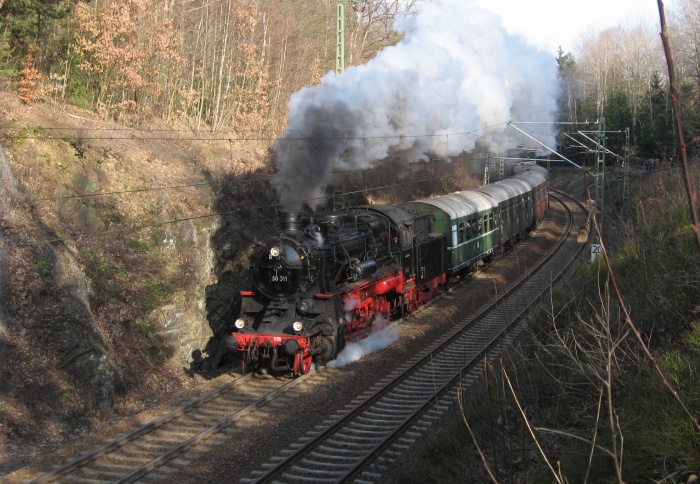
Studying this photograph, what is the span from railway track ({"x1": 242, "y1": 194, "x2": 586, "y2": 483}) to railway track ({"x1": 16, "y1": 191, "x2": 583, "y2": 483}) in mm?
16

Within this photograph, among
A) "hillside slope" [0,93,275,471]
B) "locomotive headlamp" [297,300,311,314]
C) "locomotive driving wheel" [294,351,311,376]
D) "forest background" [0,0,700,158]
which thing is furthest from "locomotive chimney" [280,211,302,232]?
"forest background" [0,0,700,158]

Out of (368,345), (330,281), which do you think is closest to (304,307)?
(330,281)

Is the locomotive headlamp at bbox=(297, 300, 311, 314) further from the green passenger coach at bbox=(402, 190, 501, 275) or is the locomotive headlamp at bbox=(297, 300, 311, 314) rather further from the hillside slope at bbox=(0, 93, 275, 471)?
the green passenger coach at bbox=(402, 190, 501, 275)

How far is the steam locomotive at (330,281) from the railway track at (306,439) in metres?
0.80

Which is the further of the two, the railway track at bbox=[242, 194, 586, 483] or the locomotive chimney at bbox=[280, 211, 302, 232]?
the locomotive chimney at bbox=[280, 211, 302, 232]

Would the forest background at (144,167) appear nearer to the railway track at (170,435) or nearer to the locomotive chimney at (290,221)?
the railway track at (170,435)

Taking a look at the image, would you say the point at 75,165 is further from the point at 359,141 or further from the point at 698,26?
the point at 698,26

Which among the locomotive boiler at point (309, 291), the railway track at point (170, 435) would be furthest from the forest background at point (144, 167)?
the locomotive boiler at point (309, 291)

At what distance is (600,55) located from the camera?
2685 inches

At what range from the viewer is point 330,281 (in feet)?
46.6

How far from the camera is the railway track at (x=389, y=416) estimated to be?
938cm

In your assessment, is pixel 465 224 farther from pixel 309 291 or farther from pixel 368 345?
pixel 309 291

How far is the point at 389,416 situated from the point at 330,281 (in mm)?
3655

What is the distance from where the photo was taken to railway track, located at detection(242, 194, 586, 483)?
938cm
